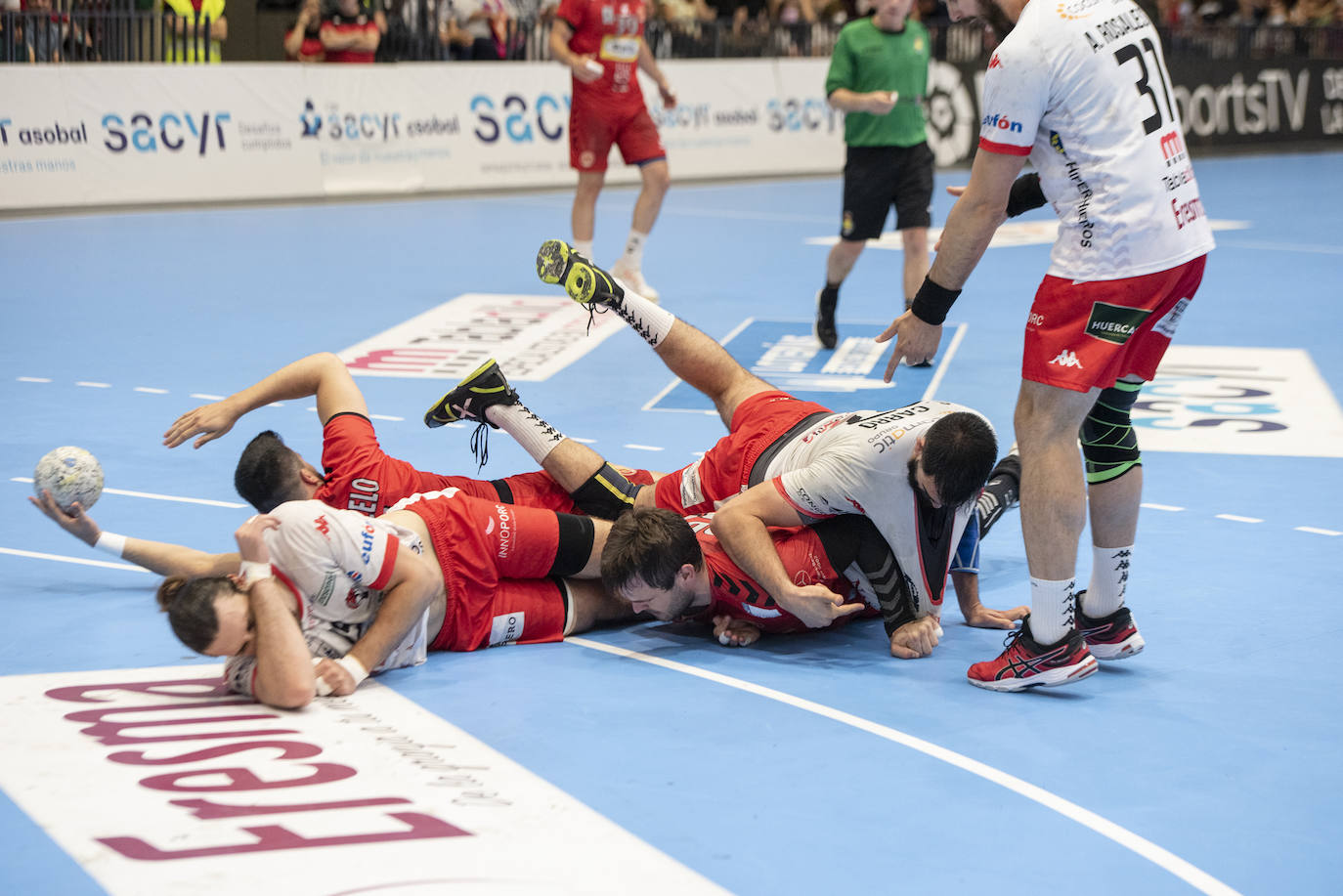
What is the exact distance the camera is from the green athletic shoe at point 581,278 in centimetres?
521

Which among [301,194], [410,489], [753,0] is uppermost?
[753,0]

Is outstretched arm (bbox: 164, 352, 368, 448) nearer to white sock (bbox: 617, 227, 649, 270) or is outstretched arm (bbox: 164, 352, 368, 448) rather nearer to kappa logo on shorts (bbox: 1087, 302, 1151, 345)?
kappa logo on shorts (bbox: 1087, 302, 1151, 345)

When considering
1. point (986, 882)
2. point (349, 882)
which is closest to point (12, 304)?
point (349, 882)

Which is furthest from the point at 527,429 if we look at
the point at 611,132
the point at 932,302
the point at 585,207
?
the point at 611,132

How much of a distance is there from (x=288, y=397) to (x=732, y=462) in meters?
1.63

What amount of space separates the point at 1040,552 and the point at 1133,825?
0.86 meters

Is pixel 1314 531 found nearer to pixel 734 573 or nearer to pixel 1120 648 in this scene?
pixel 1120 648

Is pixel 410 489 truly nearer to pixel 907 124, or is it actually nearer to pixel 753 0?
pixel 907 124

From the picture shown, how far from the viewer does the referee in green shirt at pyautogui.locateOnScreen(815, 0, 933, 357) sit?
27.6 ft

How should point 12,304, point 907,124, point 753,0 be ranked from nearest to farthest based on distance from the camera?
point 907,124, point 12,304, point 753,0

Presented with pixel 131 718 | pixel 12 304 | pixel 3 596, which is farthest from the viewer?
pixel 12 304

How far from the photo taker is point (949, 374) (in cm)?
782

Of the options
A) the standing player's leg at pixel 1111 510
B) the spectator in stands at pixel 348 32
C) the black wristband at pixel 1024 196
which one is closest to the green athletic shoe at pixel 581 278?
the black wristband at pixel 1024 196

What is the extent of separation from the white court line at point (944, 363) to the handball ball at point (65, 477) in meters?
4.11
